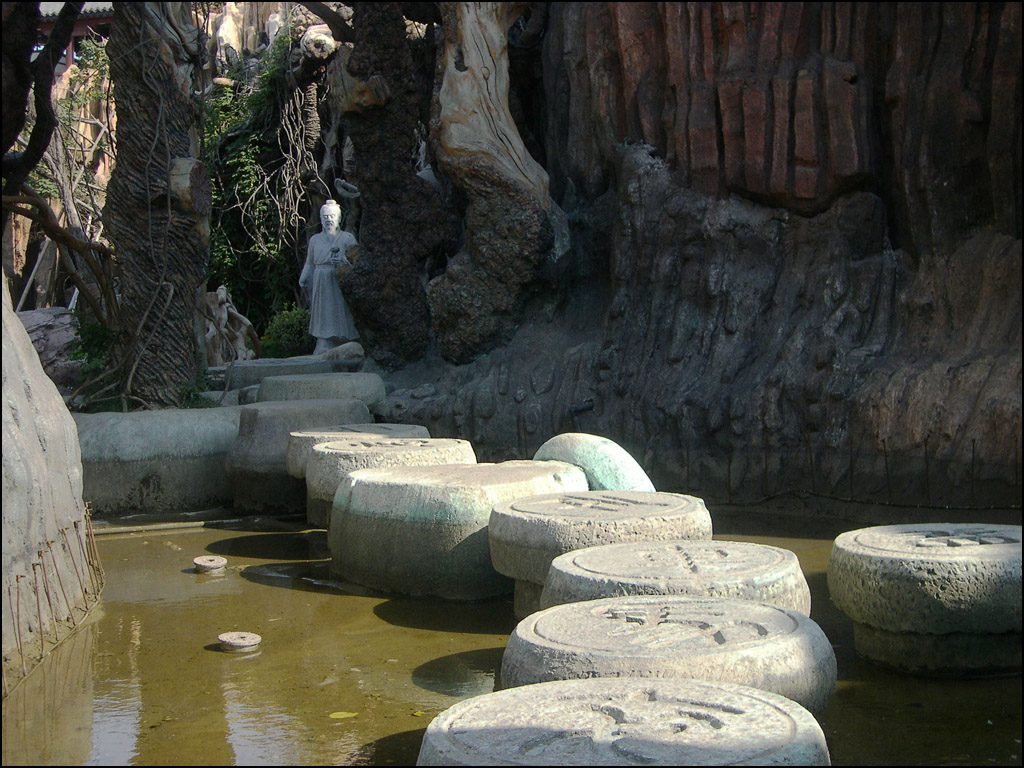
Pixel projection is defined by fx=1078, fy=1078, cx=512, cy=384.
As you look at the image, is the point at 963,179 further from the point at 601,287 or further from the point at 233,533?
the point at 233,533

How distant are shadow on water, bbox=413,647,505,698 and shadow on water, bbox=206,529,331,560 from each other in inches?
81.1

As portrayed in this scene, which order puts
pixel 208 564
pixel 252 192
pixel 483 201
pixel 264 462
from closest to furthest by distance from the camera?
pixel 208 564, pixel 264 462, pixel 483 201, pixel 252 192

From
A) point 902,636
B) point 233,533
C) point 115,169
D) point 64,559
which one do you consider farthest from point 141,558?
point 902,636

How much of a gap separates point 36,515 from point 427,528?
5.70 feet

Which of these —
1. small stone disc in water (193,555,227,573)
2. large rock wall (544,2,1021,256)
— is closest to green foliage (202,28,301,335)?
large rock wall (544,2,1021,256)

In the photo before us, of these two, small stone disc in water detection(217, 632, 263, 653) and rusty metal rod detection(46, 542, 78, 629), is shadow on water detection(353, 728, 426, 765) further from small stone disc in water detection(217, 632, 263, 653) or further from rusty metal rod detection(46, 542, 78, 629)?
rusty metal rod detection(46, 542, 78, 629)

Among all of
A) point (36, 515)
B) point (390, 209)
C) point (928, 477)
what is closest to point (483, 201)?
point (390, 209)

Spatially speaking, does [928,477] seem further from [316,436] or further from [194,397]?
[194,397]

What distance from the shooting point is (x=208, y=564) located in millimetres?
5898

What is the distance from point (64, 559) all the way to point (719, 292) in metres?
5.39

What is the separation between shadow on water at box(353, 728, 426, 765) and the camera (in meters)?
3.25

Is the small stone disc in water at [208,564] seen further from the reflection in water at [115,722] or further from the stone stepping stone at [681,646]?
the stone stepping stone at [681,646]

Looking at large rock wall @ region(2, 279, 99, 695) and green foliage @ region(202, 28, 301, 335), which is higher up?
green foliage @ region(202, 28, 301, 335)

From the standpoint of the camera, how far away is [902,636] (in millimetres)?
3912
